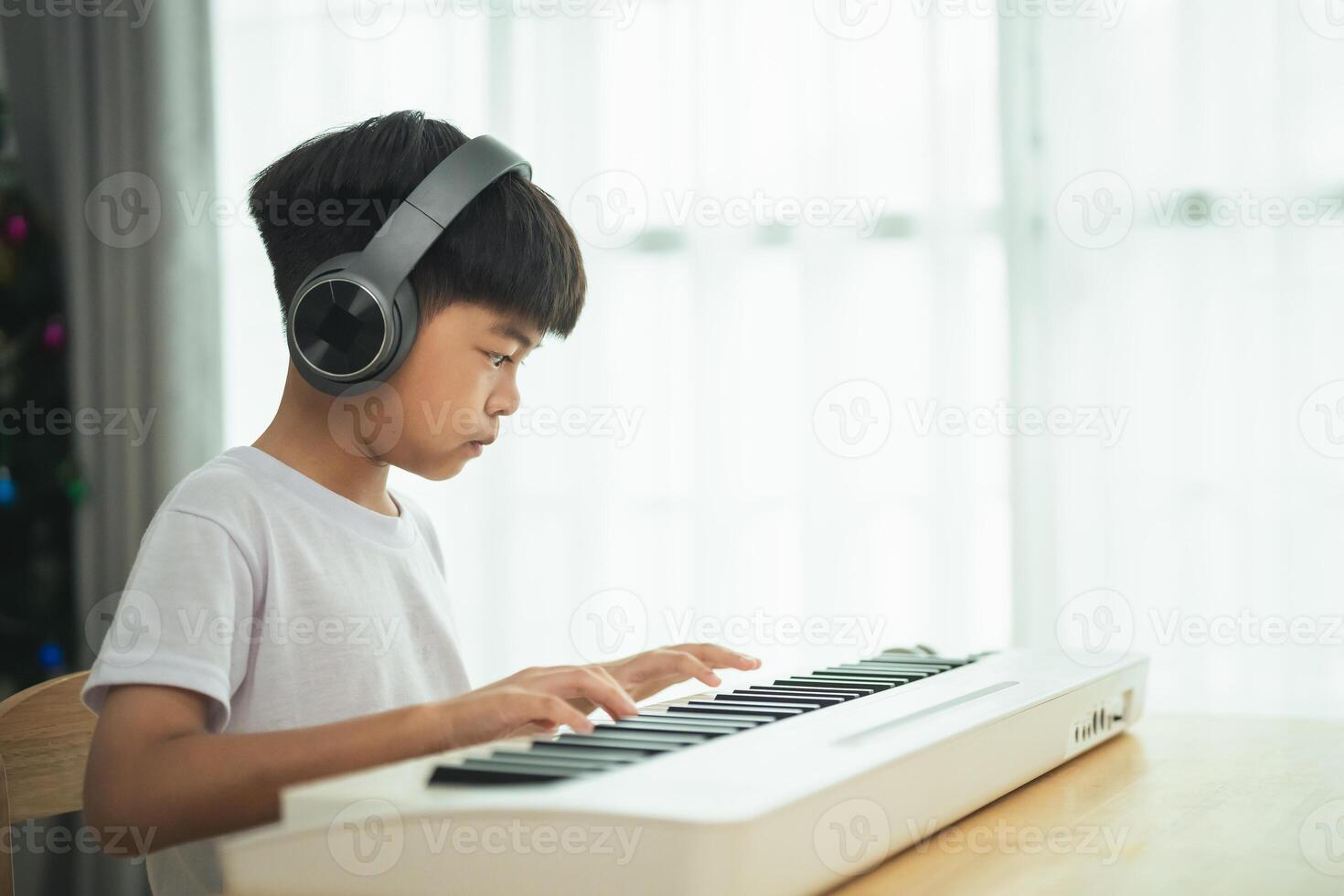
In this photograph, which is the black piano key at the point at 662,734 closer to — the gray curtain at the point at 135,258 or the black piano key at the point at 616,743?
the black piano key at the point at 616,743

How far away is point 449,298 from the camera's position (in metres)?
1.00

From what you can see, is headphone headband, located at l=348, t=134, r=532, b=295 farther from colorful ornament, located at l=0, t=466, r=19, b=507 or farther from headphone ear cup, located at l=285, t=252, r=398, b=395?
colorful ornament, located at l=0, t=466, r=19, b=507

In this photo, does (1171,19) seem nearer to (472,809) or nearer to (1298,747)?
(1298,747)

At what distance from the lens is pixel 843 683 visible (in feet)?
3.05

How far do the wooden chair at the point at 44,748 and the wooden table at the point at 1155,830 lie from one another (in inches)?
30.1

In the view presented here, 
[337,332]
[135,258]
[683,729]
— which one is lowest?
[683,729]

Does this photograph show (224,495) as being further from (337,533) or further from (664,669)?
(664,669)

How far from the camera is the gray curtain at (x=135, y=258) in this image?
2.67 metres

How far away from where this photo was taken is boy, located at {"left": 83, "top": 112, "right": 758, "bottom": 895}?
2.56 ft

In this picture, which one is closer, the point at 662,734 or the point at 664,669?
the point at 662,734

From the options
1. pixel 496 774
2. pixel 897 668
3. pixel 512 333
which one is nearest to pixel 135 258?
pixel 512 333

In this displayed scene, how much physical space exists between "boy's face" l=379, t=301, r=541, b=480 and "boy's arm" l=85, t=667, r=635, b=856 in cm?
32

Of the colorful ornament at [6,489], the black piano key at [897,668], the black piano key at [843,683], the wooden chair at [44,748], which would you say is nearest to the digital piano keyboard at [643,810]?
the black piano key at [843,683]

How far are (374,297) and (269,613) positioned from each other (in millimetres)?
265
